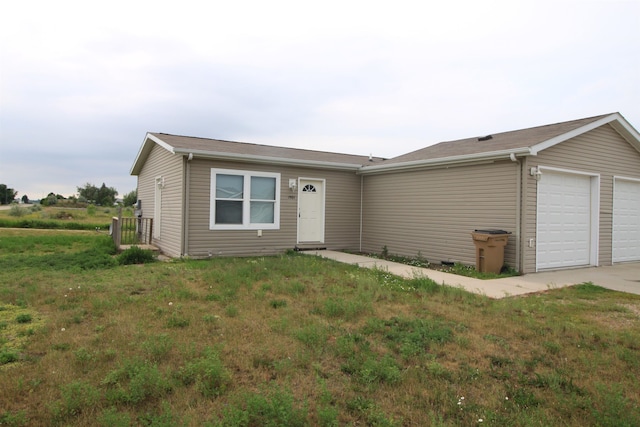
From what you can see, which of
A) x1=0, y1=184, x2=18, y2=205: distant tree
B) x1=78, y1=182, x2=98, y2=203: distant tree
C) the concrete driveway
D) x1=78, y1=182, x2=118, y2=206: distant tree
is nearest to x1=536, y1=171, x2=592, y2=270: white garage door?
the concrete driveway

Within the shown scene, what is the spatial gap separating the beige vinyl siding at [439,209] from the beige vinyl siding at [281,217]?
0.59 meters

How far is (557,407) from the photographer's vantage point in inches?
113

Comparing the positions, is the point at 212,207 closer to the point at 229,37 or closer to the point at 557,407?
the point at 229,37

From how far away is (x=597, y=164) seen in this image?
403 inches

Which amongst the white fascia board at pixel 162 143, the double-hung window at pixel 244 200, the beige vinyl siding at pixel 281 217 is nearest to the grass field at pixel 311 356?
the beige vinyl siding at pixel 281 217

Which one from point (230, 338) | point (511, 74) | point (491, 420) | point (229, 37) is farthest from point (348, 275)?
point (511, 74)

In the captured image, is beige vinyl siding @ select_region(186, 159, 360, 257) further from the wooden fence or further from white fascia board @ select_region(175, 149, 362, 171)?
the wooden fence

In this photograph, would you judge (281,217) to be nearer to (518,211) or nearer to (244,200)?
(244,200)

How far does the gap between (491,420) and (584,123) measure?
31.0 ft

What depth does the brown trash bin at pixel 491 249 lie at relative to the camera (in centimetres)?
851

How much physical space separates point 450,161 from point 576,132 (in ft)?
9.53

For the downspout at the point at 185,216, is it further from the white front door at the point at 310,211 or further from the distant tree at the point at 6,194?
the distant tree at the point at 6,194

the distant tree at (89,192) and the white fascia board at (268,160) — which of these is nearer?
the white fascia board at (268,160)

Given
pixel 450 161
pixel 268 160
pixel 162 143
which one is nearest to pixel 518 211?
pixel 450 161
